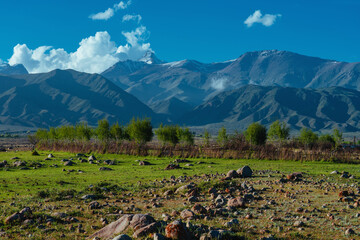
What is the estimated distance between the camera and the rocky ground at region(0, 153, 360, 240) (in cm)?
970

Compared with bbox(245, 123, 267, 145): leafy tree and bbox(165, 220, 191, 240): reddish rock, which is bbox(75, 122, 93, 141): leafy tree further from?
bbox(165, 220, 191, 240): reddish rock

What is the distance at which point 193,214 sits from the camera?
11.5 meters

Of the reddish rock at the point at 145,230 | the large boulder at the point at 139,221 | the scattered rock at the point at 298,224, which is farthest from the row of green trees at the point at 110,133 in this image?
the reddish rock at the point at 145,230

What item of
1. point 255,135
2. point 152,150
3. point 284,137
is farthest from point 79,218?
point 284,137

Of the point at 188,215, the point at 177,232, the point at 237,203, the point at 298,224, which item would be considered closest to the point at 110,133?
the point at 237,203

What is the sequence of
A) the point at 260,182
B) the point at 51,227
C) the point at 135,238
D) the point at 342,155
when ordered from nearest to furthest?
the point at 135,238 < the point at 51,227 < the point at 260,182 < the point at 342,155

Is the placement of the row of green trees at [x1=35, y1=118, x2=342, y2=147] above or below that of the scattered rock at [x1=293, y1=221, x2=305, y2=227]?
above

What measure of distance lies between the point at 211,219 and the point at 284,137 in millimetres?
57447

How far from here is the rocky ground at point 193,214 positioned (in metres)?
9.70

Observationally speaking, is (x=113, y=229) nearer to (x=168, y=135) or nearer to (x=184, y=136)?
(x=168, y=135)

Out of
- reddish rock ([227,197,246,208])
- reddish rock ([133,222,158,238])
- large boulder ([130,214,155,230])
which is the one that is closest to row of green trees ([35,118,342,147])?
reddish rock ([227,197,246,208])

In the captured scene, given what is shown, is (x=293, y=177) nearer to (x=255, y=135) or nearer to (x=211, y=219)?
(x=211, y=219)

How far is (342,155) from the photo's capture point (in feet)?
144

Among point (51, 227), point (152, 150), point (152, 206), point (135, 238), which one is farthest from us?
point (152, 150)
